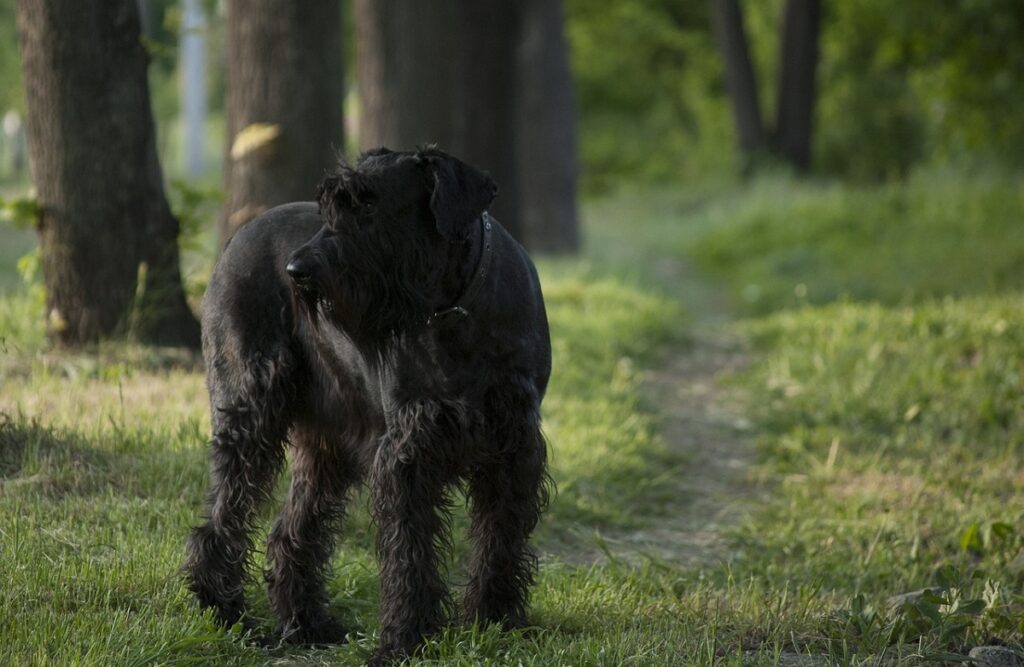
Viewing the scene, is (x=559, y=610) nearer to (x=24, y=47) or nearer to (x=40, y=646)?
(x=40, y=646)

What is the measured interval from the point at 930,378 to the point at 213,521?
5.84 metres

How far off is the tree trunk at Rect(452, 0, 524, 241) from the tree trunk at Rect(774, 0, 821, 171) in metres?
12.9

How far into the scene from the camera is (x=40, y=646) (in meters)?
3.85

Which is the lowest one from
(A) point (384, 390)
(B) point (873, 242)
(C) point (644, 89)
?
(B) point (873, 242)

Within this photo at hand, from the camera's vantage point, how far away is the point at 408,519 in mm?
4250

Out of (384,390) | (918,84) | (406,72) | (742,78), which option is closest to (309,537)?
(384,390)

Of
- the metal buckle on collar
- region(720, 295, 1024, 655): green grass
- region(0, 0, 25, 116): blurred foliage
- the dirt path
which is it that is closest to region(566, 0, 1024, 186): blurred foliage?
the dirt path

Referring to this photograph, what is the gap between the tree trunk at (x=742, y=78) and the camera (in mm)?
26281

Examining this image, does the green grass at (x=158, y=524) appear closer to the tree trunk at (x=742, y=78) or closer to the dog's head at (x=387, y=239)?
the dog's head at (x=387, y=239)

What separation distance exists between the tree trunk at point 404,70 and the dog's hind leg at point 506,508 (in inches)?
273

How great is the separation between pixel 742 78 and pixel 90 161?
2110 centimetres

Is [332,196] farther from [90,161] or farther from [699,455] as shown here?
[699,455]

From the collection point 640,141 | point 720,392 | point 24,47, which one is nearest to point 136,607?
point 24,47

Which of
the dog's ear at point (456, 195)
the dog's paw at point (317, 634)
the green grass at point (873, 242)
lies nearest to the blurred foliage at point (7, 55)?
the green grass at point (873, 242)
